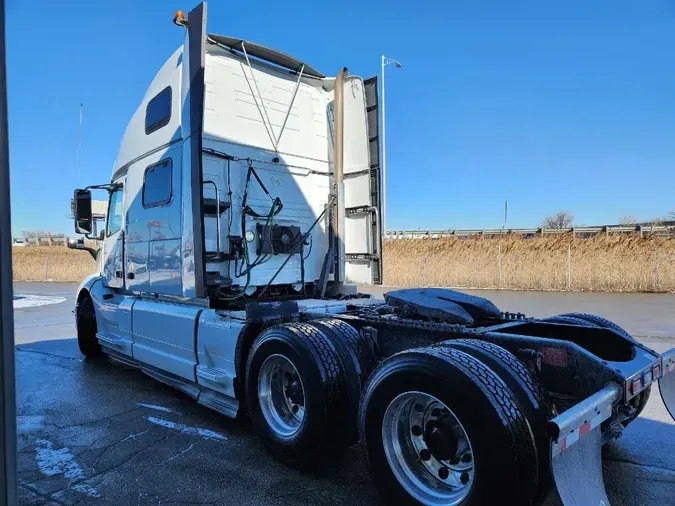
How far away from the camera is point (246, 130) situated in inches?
227

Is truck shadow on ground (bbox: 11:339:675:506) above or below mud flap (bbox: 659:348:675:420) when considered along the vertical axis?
below

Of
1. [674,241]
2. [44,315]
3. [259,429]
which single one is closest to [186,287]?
[259,429]

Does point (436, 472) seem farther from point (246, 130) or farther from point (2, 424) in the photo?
point (246, 130)

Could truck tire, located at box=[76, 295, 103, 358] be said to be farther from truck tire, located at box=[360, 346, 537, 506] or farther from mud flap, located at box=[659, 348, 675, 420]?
mud flap, located at box=[659, 348, 675, 420]

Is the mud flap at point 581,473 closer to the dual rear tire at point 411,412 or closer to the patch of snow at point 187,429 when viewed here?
the dual rear tire at point 411,412

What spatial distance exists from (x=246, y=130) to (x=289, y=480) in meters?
3.90

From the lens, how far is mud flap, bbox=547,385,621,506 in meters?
2.31

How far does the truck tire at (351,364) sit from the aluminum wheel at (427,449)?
1.96 feet

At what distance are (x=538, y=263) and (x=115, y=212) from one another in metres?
17.5

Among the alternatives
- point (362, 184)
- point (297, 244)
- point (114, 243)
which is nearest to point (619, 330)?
point (362, 184)

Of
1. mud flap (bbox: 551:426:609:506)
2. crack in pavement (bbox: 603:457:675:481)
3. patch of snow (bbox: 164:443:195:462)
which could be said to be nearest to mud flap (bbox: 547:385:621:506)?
mud flap (bbox: 551:426:609:506)

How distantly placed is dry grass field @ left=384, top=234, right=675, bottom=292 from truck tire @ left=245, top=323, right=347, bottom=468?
17844mm

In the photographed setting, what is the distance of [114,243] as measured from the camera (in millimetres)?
7098

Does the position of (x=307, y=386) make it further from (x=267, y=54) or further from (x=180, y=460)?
(x=267, y=54)
